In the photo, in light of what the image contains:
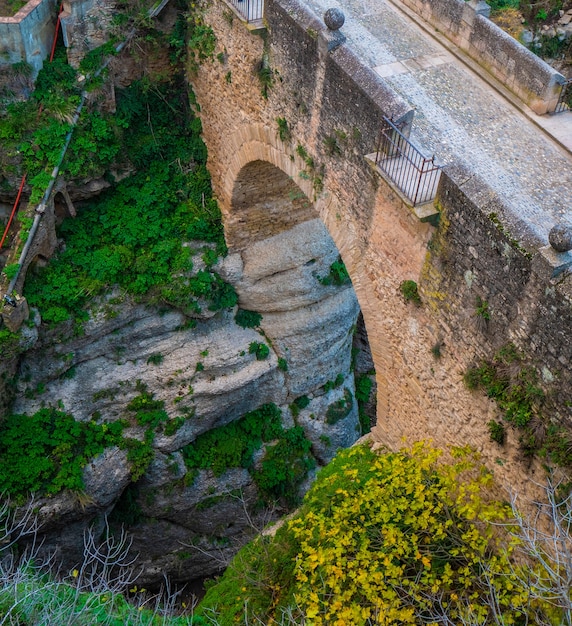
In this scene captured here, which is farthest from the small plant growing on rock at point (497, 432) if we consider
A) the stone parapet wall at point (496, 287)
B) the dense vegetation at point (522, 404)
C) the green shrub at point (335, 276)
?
the green shrub at point (335, 276)

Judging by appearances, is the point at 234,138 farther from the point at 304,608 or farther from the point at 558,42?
the point at 304,608

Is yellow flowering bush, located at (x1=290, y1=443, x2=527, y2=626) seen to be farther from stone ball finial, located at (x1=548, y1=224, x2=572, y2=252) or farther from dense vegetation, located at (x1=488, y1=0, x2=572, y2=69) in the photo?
dense vegetation, located at (x1=488, y1=0, x2=572, y2=69)

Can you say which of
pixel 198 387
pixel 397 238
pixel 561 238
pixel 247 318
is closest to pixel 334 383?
pixel 247 318

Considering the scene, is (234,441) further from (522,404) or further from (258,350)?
(522,404)

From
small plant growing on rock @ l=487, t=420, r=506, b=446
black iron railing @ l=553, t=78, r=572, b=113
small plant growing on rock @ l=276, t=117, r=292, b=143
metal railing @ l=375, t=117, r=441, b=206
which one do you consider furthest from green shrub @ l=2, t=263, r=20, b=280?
black iron railing @ l=553, t=78, r=572, b=113

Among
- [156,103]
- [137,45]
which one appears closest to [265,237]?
[156,103]
